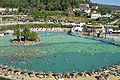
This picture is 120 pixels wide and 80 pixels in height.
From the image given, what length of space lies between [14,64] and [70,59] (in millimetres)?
10855

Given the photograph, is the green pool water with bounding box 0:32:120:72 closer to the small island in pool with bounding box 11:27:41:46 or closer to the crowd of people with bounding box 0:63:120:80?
the small island in pool with bounding box 11:27:41:46

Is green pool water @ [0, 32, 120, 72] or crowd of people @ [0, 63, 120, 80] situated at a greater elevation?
crowd of people @ [0, 63, 120, 80]

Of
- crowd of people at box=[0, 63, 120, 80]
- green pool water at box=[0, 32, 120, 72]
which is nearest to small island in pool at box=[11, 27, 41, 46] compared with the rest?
green pool water at box=[0, 32, 120, 72]

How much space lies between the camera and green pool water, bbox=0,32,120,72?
31.8m

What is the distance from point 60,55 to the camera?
37.7 m

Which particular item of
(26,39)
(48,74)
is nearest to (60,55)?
(48,74)

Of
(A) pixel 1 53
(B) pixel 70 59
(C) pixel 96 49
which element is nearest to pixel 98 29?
(C) pixel 96 49

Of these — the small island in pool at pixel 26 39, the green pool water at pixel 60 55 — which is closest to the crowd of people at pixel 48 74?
the green pool water at pixel 60 55

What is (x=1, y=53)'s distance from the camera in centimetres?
3806

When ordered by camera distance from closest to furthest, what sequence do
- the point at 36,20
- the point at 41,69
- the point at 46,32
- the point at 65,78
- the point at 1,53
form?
the point at 65,78 → the point at 41,69 → the point at 1,53 → the point at 46,32 → the point at 36,20

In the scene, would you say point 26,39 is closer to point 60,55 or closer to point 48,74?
point 60,55

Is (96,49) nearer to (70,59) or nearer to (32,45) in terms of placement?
(70,59)

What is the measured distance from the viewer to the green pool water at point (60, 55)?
3177cm

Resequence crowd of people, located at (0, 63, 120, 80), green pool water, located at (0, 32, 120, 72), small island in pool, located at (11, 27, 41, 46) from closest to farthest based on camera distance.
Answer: crowd of people, located at (0, 63, 120, 80) → green pool water, located at (0, 32, 120, 72) → small island in pool, located at (11, 27, 41, 46)
